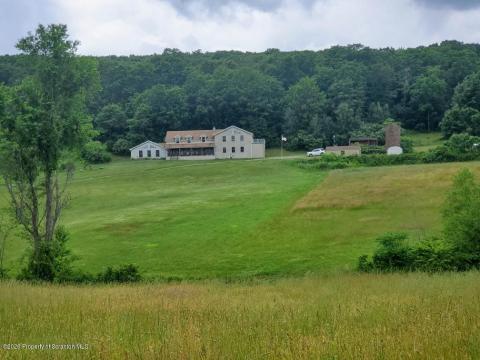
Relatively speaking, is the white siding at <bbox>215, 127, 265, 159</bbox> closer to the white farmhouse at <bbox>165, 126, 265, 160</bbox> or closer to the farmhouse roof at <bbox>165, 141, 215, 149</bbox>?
the white farmhouse at <bbox>165, 126, 265, 160</bbox>

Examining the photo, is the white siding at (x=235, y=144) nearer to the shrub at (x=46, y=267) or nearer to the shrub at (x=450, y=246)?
the shrub at (x=450, y=246)

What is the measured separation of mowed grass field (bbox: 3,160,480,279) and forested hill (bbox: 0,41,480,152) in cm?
5458

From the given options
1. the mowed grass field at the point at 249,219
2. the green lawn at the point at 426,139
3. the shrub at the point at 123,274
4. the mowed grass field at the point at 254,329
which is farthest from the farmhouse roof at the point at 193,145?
the mowed grass field at the point at 254,329

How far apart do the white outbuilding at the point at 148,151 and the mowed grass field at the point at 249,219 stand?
3750 cm

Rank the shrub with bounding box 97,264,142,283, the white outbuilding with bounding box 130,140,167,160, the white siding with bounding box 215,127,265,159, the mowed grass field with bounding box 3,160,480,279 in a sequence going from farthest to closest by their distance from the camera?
the white outbuilding with bounding box 130,140,167,160 < the white siding with bounding box 215,127,265,159 < the mowed grass field with bounding box 3,160,480,279 < the shrub with bounding box 97,264,142,283

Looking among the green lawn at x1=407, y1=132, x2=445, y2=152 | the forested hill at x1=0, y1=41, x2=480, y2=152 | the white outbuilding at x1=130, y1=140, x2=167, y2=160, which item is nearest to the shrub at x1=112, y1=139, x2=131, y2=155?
the forested hill at x1=0, y1=41, x2=480, y2=152

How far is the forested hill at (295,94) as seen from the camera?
129 m

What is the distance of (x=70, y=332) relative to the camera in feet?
22.6

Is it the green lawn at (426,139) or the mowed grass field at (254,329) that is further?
the green lawn at (426,139)

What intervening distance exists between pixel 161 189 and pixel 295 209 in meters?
28.5

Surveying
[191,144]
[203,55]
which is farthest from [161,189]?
[203,55]

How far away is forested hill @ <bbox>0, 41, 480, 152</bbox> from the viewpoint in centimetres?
12888

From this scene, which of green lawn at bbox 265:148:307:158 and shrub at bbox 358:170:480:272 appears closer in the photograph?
shrub at bbox 358:170:480:272

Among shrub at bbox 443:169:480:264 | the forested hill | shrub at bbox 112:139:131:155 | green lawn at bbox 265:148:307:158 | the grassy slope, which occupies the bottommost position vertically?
the grassy slope
